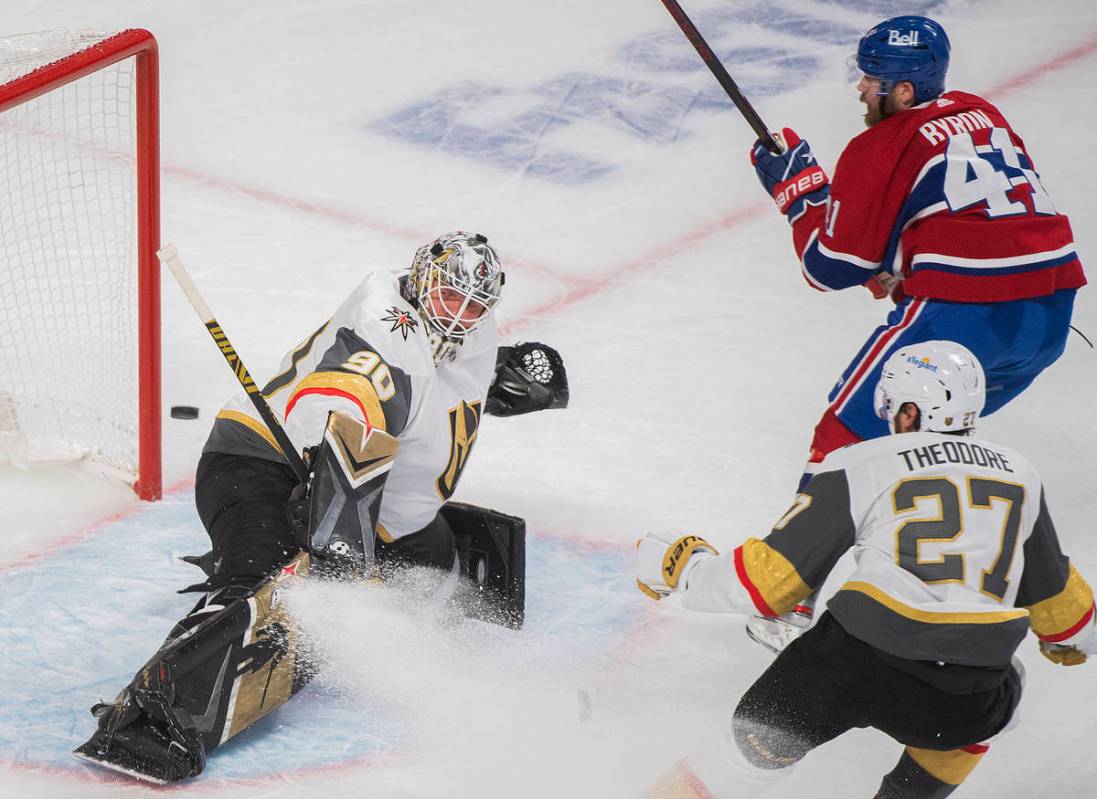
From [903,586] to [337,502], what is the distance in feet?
3.35

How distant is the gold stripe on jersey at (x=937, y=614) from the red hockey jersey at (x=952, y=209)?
0.97m

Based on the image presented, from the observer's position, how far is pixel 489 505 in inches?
147

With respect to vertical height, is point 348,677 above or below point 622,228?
below

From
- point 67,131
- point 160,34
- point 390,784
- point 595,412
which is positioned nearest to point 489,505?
point 595,412

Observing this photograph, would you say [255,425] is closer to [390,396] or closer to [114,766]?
[390,396]

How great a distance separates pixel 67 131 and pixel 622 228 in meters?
1.89

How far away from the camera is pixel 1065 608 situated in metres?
2.48

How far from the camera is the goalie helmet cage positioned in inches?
134

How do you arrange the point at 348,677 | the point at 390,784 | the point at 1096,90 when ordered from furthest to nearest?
the point at 1096,90, the point at 348,677, the point at 390,784

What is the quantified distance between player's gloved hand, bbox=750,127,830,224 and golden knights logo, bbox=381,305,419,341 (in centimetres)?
89

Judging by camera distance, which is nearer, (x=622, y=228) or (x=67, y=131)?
(x=67, y=131)

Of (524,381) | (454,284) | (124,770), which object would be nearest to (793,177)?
(524,381)

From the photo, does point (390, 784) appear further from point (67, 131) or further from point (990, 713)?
point (67, 131)

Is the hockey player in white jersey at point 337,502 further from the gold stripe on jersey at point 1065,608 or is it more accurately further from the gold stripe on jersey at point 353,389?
the gold stripe on jersey at point 1065,608
